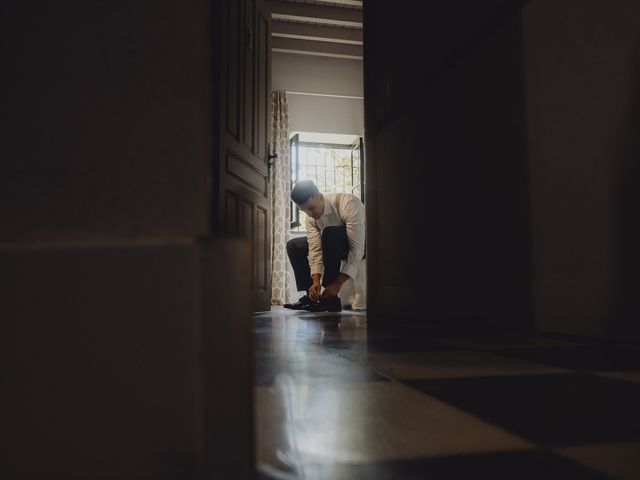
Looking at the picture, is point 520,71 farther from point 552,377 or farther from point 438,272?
point 552,377

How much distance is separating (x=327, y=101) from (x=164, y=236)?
6.51m

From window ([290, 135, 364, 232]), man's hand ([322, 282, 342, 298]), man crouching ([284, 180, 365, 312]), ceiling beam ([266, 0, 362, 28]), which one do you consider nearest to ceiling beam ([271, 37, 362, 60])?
ceiling beam ([266, 0, 362, 28])

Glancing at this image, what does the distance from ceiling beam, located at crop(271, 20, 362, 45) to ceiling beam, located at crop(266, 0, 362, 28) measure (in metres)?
0.14

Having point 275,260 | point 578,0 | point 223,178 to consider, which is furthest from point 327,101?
point 578,0

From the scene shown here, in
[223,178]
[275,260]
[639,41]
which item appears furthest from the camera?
[275,260]

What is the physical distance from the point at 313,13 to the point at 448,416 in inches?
232

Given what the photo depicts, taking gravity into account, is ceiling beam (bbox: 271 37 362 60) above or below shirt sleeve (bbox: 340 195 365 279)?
above

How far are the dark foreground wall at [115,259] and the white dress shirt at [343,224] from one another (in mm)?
3211

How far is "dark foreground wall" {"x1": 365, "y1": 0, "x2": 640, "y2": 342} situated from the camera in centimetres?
138

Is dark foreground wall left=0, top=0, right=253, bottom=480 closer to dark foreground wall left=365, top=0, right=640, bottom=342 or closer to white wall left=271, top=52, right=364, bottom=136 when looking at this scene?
dark foreground wall left=365, top=0, right=640, bottom=342

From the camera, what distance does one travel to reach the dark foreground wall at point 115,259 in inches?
13.9

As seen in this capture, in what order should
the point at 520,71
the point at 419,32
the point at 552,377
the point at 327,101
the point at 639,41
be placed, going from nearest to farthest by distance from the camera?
the point at 552,377
the point at 639,41
the point at 520,71
the point at 419,32
the point at 327,101

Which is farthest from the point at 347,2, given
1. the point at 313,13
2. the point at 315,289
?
the point at 315,289

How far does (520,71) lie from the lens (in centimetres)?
174
